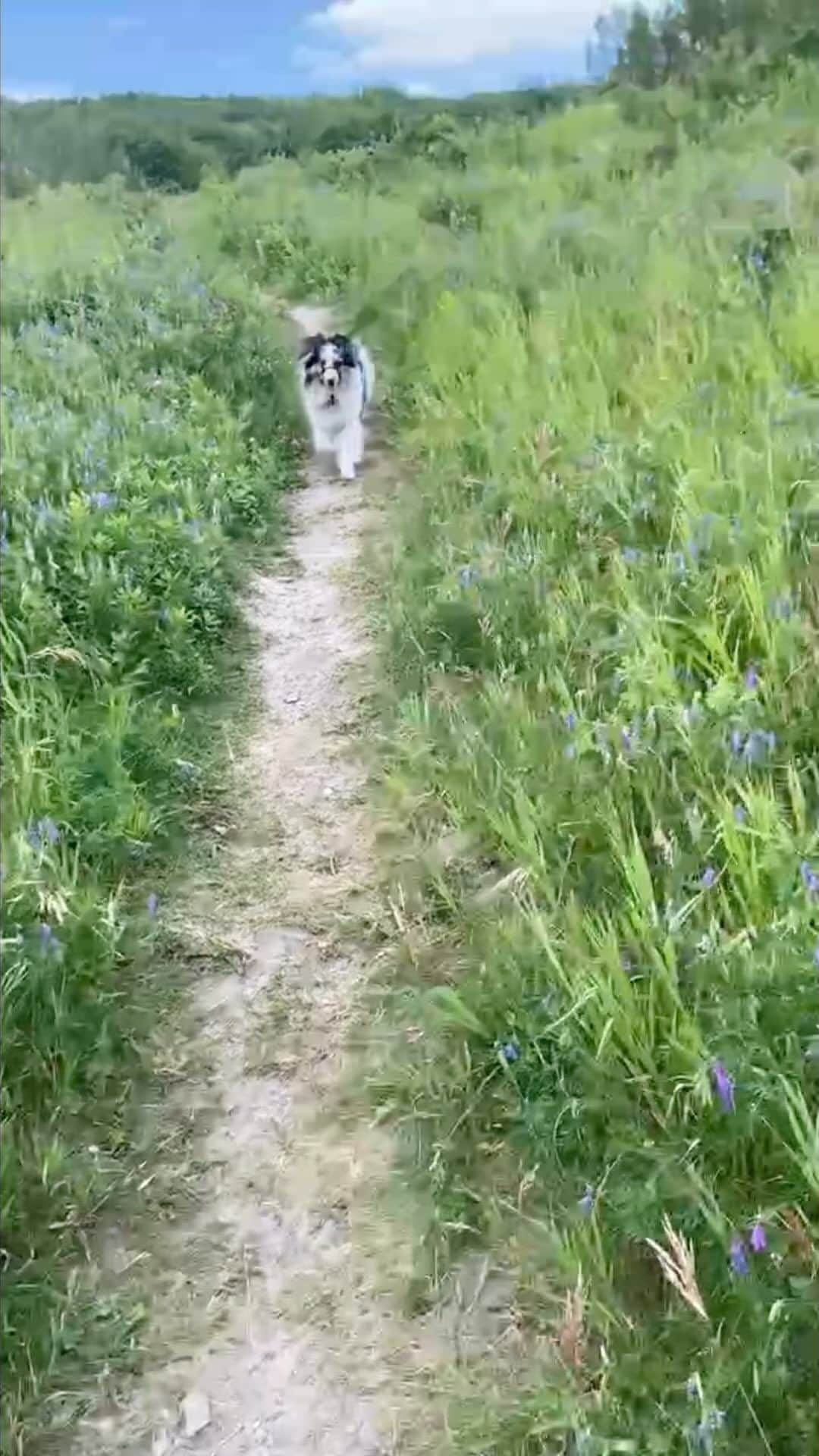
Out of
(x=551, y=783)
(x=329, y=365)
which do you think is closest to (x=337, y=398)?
(x=329, y=365)

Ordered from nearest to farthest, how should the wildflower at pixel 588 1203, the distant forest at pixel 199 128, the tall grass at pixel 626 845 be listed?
the tall grass at pixel 626 845 → the wildflower at pixel 588 1203 → the distant forest at pixel 199 128

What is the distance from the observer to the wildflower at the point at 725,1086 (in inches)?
78.0

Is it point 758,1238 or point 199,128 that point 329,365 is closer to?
point 199,128

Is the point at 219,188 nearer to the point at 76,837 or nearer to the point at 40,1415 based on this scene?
the point at 76,837

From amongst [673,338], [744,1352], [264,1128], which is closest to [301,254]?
[673,338]

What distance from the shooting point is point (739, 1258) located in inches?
71.1

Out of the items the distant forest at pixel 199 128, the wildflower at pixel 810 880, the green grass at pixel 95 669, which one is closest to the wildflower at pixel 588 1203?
the wildflower at pixel 810 880

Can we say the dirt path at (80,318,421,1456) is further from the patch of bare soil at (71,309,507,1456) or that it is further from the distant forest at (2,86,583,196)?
the distant forest at (2,86,583,196)

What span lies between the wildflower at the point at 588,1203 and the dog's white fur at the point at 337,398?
16.3ft

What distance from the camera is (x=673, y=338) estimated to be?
17.2ft

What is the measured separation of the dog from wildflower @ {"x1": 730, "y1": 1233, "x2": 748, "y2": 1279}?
17.2 ft

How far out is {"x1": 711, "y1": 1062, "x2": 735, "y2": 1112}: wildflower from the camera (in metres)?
1.98

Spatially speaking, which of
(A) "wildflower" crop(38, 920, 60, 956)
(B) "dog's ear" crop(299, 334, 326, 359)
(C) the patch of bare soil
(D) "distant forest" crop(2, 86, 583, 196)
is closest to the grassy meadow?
(A) "wildflower" crop(38, 920, 60, 956)

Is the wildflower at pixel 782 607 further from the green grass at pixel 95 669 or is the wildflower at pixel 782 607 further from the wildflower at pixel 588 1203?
the green grass at pixel 95 669
